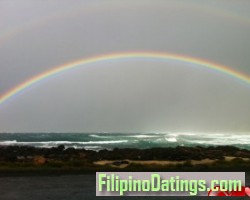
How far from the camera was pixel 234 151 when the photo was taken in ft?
161

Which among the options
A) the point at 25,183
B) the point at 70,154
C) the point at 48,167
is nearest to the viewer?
the point at 25,183

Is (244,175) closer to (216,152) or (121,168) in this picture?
(121,168)

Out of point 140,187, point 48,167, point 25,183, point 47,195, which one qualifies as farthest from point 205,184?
point 48,167

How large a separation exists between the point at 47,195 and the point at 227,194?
326 inches

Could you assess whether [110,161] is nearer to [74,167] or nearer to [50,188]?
[74,167]

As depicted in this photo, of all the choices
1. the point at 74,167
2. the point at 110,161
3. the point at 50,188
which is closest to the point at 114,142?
the point at 110,161

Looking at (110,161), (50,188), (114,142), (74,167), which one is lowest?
(50,188)

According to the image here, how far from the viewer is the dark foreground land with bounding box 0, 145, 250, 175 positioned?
106 ft

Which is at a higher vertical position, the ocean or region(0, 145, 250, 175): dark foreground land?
the ocean

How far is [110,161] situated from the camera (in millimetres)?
38156

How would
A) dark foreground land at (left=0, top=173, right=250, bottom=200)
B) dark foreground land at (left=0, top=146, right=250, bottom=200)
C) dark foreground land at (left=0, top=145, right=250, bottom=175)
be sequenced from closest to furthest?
dark foreground land at (left=0, top=173, right=250, bottom=200) < dark foreground land at (left=0, top=146, right=250, bottom=200) < dark foreground land at (left=0, top=145, right=250, bottom=175)

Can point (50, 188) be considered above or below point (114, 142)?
below

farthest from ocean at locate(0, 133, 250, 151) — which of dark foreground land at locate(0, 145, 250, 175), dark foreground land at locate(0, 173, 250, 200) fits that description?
Result: dark foreground land at locate(0, 173, 250, 200)

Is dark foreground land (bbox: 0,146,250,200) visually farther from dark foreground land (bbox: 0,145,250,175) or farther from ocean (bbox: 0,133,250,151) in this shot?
ocean (bbox: 0,133,250,151)
